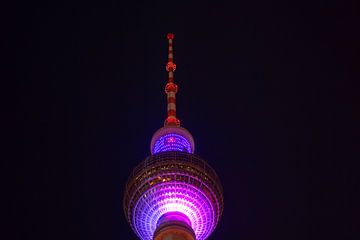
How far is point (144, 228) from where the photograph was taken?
1594 inches

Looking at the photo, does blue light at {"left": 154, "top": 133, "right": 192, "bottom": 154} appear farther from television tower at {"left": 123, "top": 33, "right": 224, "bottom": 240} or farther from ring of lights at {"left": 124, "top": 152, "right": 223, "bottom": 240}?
ring of lights at {"left": 124, "top": 152, "right": 223, "bottom": 240}

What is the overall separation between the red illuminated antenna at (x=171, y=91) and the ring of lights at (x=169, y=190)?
741 cm

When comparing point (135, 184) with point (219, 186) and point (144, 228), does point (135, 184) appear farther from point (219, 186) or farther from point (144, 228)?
point (219, 186)

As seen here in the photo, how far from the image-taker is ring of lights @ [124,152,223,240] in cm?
3909

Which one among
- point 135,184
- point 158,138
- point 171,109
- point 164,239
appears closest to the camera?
point 164,239

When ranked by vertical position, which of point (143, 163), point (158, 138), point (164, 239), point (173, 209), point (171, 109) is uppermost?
point (171, 109)

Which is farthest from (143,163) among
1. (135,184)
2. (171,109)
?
(171,109)

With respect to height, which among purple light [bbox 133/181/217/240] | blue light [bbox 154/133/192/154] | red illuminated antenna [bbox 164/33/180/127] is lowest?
purple light [bbox 133/181/217/240]

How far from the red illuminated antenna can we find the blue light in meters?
2.04

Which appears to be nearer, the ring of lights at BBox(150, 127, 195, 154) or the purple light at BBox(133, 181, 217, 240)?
the purple light at BBox(133, 181, 217, 240)

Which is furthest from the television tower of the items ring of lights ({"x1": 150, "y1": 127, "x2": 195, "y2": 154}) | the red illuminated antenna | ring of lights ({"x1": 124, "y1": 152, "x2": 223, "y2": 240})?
the red illuminated antenna

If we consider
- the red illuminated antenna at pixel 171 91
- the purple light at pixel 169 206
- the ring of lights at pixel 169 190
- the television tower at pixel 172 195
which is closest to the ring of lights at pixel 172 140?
the red illuminated antenna at pixel 171 91

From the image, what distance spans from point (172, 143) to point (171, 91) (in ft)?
22.4

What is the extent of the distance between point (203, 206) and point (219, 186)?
189 centimetres
